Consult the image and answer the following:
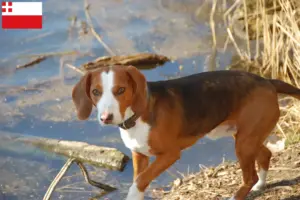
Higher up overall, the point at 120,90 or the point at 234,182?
the point at 120,90

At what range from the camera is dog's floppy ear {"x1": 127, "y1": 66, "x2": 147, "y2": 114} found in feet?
13.7

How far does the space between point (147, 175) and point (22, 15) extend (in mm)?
6583

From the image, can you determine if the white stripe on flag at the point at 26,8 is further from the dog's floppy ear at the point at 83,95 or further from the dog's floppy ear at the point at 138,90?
the dog's floppy ear at the point at 138,90

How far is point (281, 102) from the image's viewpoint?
763 cm

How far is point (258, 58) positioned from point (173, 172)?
2.60m

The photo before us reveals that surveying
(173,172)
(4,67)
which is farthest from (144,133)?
(4,67)

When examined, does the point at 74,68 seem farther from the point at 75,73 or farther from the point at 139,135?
the point at 139,135

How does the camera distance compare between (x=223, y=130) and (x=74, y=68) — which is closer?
(x=223, y=130)

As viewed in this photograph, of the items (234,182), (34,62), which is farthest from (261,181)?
(34,62)

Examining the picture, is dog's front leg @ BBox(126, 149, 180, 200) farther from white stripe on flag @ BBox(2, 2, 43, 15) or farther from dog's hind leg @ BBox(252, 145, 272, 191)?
white stripe on flag @ BBox(2, 2, 43, 15)

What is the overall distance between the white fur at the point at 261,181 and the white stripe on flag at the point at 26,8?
584cm

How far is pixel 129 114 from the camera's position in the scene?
14.0 feet

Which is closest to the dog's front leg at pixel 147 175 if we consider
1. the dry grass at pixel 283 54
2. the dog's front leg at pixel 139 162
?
the dog's front leg at pixel 139 162

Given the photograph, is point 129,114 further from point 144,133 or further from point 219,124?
point 219,124
